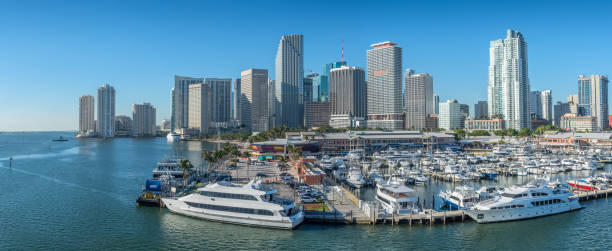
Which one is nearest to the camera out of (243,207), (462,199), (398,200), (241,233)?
(241,233)

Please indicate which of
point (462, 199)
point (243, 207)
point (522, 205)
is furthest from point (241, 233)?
point (522, 205)

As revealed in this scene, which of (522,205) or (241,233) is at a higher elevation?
(522,205)

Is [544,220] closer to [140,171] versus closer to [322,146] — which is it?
[140,171]

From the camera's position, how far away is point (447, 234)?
41500 millimetres

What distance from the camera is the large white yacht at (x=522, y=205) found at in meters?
45.1

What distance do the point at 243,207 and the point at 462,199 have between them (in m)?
27.6

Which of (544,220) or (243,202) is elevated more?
(243,202)

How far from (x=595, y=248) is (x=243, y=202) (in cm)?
3642

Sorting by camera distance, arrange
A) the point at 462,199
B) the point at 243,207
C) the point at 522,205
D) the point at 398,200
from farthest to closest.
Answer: the point at 462,199 < the point at 398,200 < the point at 522,205 < the point at 243,207

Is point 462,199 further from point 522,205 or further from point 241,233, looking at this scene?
point 241,233

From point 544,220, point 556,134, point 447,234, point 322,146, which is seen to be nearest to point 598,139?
point 556,134

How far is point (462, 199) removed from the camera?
49.4 m

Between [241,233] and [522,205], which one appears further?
[522,205]

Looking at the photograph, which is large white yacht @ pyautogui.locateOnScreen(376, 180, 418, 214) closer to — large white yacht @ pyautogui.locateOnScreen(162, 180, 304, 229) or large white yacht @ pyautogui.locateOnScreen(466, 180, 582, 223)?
large white yacht @ pyautogui.locateOnScreen(466, 180, 582, 223)
